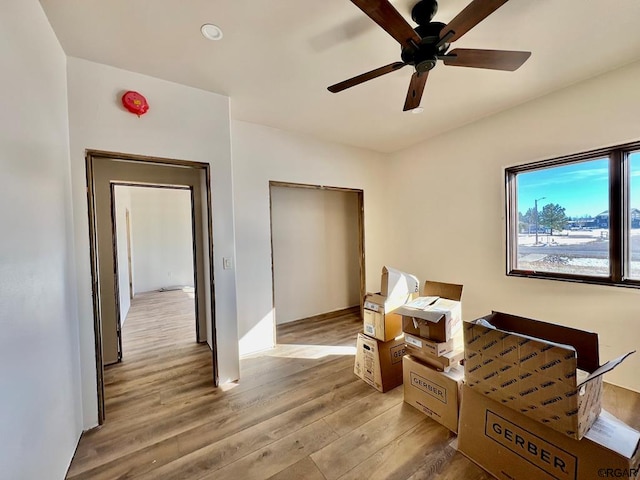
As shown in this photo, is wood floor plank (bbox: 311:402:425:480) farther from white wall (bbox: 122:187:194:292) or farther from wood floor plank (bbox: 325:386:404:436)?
white wall (bbox: 122:187:194:292)

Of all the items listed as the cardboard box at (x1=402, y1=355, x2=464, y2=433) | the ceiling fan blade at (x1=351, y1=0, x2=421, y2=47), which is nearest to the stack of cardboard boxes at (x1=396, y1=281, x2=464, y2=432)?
the cardboard box at (x1=402, y1=355, x2=464, y2=433)

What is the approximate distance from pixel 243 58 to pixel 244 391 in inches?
106

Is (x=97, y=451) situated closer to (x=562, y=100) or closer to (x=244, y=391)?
(x=244, y=391)

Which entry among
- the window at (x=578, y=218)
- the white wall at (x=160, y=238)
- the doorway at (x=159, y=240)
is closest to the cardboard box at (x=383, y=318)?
the window at (x=578, y=218)

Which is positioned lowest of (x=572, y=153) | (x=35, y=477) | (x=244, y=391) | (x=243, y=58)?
(x=244, y=391)

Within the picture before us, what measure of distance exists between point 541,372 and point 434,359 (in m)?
0.74

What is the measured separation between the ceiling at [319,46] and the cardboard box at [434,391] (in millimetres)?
2302

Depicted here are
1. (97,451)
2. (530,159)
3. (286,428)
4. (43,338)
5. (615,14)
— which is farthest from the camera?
(530,159)

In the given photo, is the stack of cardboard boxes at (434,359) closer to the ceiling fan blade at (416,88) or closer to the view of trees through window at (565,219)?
the view of trees through window at (565,219)

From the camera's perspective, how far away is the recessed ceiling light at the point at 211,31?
161 cm

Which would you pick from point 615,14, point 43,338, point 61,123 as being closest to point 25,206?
point 43,338

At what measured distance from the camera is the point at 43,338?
133 cm

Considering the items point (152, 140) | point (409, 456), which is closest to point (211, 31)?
point (152, 140)

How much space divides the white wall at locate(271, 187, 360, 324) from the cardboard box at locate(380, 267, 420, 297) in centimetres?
190
